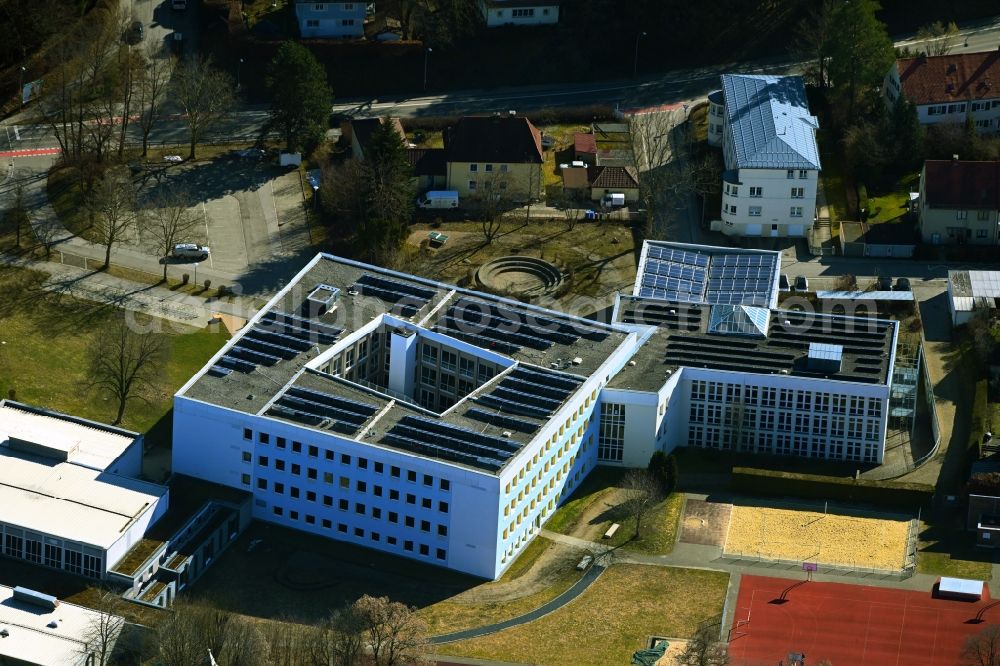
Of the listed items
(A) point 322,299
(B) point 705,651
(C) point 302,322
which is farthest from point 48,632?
(B) point 705,651

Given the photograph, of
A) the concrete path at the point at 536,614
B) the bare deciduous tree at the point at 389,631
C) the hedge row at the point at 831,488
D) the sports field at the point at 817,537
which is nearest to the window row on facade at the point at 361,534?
the concrete path at the point at 536,614

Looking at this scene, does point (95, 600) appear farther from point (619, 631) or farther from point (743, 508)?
point (743, 508)

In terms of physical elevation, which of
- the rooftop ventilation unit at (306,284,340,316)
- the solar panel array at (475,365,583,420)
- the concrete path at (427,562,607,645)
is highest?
the rooftop ventilation unit at (306,284,340,316)

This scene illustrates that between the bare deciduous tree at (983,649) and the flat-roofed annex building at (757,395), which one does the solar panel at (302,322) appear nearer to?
the flat-roofed annex building at (757,395)

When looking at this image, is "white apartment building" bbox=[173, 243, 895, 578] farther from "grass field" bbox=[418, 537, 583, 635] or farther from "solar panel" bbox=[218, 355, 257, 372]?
"grass field" bbox=[418, 537, 583, 635]

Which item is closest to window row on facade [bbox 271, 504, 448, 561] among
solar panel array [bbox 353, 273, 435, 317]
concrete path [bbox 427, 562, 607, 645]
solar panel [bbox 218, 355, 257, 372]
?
concrete path [bbox 427, 562, 607, 645]

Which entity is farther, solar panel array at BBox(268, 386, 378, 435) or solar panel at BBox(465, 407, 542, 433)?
solar panel at BBox(465, 407, 542, 433)

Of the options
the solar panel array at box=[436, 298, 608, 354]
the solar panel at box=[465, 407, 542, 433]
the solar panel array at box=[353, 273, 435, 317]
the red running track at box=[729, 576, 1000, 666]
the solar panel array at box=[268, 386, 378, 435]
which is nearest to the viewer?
the red running track at box=[729, 576, 1000, 666]

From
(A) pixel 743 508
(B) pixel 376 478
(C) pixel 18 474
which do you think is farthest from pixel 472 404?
(C) pixel 18 474
